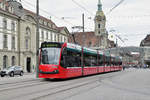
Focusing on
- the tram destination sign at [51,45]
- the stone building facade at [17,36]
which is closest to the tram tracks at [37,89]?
the tram destination sign at [51,45]

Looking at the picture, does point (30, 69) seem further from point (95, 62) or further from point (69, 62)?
point (69, 62)

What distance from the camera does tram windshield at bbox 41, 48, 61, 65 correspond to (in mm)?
19094

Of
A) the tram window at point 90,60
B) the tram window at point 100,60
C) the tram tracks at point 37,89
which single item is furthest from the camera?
the tram window at point 100,60

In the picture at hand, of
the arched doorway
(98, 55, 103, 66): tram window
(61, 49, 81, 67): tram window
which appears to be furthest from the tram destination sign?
the arched doorway

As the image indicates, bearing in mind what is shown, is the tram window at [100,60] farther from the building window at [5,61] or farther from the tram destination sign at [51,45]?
the building window at [5,61]

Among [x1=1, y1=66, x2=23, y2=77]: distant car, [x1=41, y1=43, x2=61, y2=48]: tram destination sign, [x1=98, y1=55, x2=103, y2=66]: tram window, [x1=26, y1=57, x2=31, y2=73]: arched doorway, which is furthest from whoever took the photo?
[x1=26, y1=57, x2=31, y2=73]: arched doorway

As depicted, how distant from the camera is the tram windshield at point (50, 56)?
752 inches

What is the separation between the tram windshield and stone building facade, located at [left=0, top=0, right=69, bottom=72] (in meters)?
25.1

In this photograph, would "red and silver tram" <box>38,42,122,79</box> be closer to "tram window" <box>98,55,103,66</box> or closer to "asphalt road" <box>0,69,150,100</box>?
"asphalt road" <box>0,69,150,100</box>

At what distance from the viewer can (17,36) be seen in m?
48.4

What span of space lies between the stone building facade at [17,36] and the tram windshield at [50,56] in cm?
2511

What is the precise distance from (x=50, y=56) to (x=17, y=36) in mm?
30613

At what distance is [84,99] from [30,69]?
143ft

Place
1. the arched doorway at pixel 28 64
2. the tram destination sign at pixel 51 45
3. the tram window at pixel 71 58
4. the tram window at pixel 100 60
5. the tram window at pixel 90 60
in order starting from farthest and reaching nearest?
the arched doorway at pixel 28 64 → the tram window at pixel 100 60 → the tram window at pixel 90 60 → the tram window at pixel 71 58 → the tram destination sign at pixel 51 45
